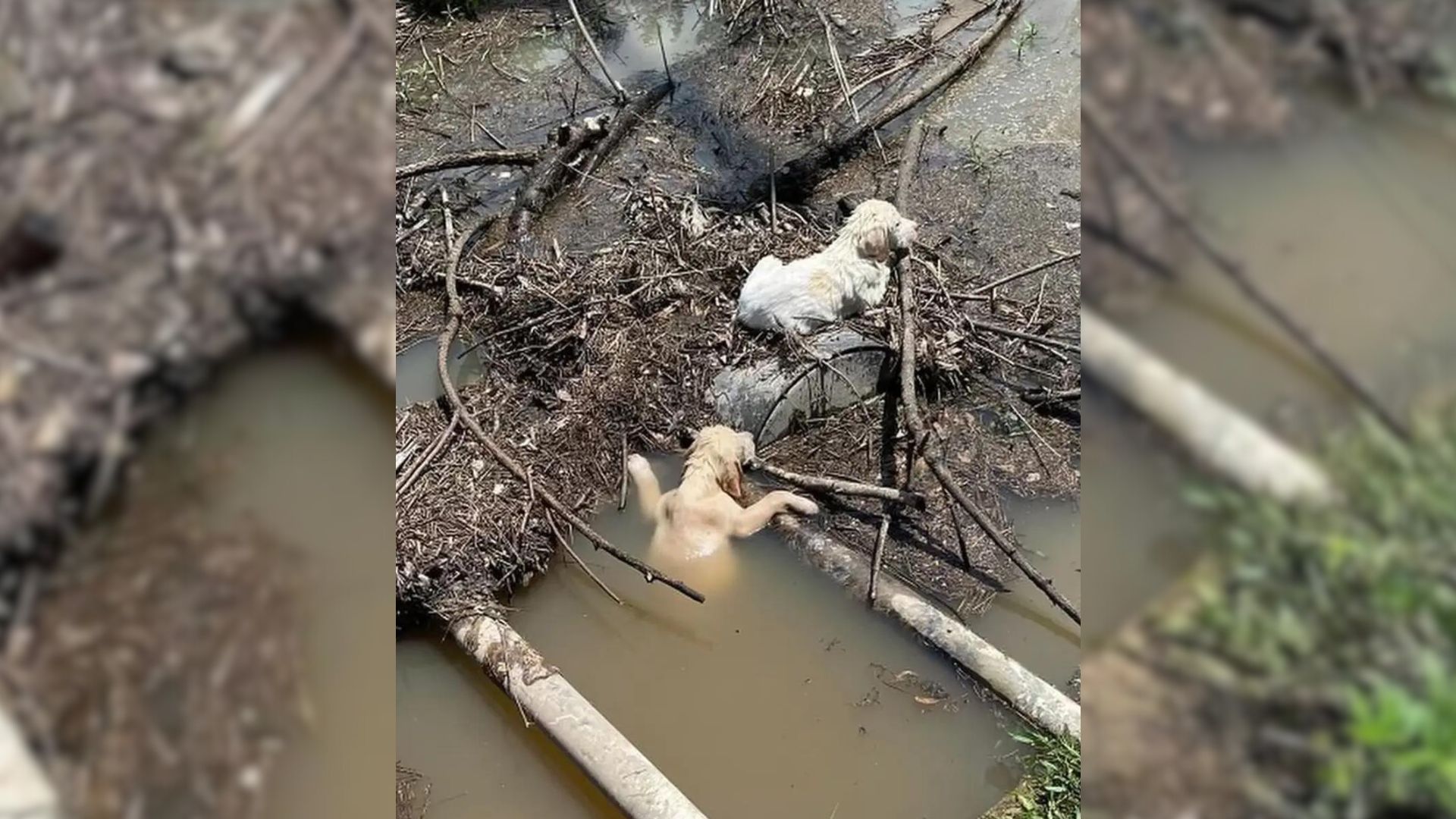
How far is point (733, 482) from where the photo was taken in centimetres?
429

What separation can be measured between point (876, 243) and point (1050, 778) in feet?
8.99

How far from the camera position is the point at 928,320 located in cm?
477

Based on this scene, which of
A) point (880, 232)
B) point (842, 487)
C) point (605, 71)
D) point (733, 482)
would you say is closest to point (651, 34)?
point (605, 71)

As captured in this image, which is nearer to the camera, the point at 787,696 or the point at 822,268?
the point at 787,696

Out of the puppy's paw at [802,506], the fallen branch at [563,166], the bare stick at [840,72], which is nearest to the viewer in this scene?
the puppy's paw at [802,506]

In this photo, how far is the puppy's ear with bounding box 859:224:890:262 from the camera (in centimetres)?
487

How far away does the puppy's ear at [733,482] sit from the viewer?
4.27 meters

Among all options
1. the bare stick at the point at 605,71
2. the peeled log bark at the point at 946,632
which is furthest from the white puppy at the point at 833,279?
the bare stick at the point at 605,71
